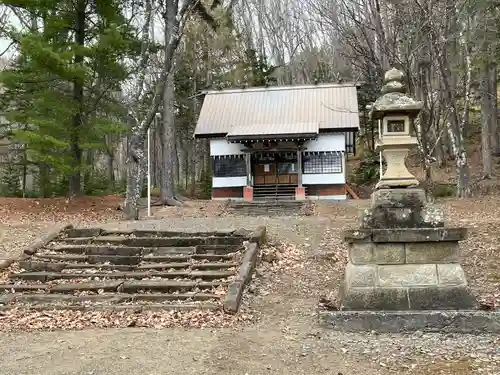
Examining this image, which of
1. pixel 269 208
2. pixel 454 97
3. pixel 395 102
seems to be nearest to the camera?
pixel 395 102

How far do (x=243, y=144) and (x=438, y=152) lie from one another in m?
12.4

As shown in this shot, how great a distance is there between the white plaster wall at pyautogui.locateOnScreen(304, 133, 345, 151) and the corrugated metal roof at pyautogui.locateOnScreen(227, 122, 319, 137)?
0.95 meters

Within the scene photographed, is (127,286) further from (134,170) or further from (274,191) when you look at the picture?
(274,191)

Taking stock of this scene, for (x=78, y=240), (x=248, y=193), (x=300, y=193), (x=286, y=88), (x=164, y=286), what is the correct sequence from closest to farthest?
(x=164, y=286), (x=78, y=240), (x=300, y=193), (x=248, y=193), (x=286, y=88)

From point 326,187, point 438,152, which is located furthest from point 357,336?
point 438,152

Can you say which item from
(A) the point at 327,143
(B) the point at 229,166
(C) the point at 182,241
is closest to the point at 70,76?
(C) the point at 182,241

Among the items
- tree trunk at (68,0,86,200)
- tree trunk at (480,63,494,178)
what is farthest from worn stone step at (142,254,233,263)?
tree trunk at (480,63,494,178)

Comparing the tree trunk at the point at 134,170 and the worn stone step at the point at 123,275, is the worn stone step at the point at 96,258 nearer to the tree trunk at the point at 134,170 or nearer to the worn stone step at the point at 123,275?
the worn stone step at the point at 123,275

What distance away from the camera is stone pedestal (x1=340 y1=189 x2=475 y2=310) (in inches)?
263

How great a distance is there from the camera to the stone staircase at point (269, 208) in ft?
71.3

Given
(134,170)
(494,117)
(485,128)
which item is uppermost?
(494,117)

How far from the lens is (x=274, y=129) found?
25391mm

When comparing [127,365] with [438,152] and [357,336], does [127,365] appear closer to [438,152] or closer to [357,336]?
[357,336]

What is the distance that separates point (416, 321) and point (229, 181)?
68.3 feet
